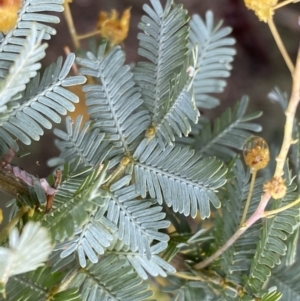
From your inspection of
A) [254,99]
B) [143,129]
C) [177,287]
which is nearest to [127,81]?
[143,129]

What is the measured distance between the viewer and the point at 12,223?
44 centimetres

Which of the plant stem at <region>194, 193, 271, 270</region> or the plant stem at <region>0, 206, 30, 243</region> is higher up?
the plant stem at <region>194, 193, 271, 270</region>

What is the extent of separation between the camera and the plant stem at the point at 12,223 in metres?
0.43

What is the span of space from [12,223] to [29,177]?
6 cm

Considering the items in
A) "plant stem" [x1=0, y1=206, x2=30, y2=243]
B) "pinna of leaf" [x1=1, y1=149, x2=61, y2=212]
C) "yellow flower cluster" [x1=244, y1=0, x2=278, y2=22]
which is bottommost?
"plant stem" [x1=0, y1=206, x2=30, y2=243]

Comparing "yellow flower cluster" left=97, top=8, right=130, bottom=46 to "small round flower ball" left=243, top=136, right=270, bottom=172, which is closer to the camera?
"small round flower ball" left=243, top=136, right=270, bottom=172

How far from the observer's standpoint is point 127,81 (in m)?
0.54

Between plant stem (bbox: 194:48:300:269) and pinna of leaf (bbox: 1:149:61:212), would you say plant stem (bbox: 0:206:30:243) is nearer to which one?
pinna of leaf (bbox: 1:149:61:212)

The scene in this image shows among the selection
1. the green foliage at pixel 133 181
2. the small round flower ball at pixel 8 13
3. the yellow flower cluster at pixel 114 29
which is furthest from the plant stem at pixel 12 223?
the yellow flower cluster at pixel 114 29

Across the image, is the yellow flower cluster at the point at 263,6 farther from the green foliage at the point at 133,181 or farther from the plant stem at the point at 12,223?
the plant stem at the point at 12,223

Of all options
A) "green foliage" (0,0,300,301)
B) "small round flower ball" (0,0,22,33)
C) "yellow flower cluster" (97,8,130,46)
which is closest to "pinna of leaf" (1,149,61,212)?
"green foliage" (0,0,300,301)

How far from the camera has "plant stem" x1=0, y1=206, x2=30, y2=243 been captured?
→ 16.8 inches

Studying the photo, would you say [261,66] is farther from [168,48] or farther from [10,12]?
[10,12]

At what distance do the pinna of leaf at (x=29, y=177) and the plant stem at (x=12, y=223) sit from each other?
28 mm
